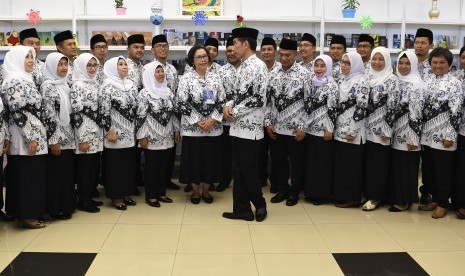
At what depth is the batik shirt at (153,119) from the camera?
4.28 meters

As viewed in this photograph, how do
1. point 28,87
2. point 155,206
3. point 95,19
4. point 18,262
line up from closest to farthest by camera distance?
point 18,262, point 28,87, point 155,206, point 95,19

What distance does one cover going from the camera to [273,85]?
4.51 m

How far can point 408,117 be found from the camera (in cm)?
409

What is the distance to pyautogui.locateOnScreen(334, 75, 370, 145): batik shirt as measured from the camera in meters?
4.14

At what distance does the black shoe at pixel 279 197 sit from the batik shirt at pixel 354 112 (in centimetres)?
86

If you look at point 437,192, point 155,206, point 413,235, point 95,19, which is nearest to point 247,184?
point 155,206

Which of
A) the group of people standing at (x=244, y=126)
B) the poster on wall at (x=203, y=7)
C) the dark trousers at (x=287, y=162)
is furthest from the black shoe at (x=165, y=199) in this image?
the poster on wall at (x=203, y=7)

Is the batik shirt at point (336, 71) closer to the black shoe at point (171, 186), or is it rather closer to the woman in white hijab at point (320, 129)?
the woman in white hijab at point (320, 129)

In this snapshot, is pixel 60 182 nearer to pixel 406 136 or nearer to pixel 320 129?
pixel 320 129

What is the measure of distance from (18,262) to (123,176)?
137cm

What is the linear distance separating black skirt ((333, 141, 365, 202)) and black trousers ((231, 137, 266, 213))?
83 cm

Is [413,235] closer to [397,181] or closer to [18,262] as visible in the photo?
[397,181]

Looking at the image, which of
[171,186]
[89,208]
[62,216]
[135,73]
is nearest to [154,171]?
[89,208]

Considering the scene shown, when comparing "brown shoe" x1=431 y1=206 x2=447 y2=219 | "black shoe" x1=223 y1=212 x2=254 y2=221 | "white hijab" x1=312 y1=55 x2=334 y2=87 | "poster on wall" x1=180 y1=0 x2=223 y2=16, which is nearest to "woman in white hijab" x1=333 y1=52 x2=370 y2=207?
"white hijab" x1=312 y1=55 x2=334 y2=87
